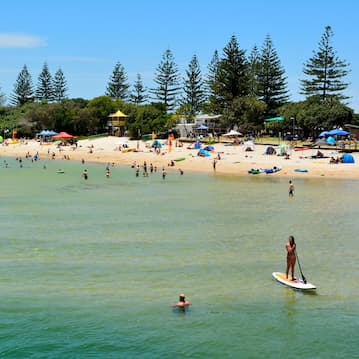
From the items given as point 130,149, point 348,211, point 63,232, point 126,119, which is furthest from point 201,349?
point 126,119

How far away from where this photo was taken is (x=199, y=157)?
48312 mm

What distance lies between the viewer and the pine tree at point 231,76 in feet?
215

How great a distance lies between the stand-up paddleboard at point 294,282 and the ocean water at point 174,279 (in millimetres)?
143

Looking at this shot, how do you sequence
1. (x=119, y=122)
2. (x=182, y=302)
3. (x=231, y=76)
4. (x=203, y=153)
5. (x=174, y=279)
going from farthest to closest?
(x=119, y=122) → (x=231, y=76) → (x=203, y=153) → (x=174, y=279) → (x=182, y=302)

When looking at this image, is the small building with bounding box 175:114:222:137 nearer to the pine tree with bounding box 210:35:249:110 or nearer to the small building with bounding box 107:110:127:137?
the pine tree with bounding box 210:35:249:110

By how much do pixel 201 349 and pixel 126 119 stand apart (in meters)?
63.3

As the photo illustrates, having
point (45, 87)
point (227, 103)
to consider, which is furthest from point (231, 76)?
point (45, 87)

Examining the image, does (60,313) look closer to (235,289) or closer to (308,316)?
(235,289)

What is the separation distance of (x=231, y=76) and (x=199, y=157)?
2071 centimetres

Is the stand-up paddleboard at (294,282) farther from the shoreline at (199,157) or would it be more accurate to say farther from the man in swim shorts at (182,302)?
the shoreline at (199,157)

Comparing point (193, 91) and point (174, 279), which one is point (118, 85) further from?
point (174, 279)

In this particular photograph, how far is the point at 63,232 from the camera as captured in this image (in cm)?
1830

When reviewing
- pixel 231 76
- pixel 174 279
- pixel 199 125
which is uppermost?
pixel 231 76

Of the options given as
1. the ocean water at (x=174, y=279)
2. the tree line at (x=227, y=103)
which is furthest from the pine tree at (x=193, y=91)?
the ocean water at (x=174, y=279)
